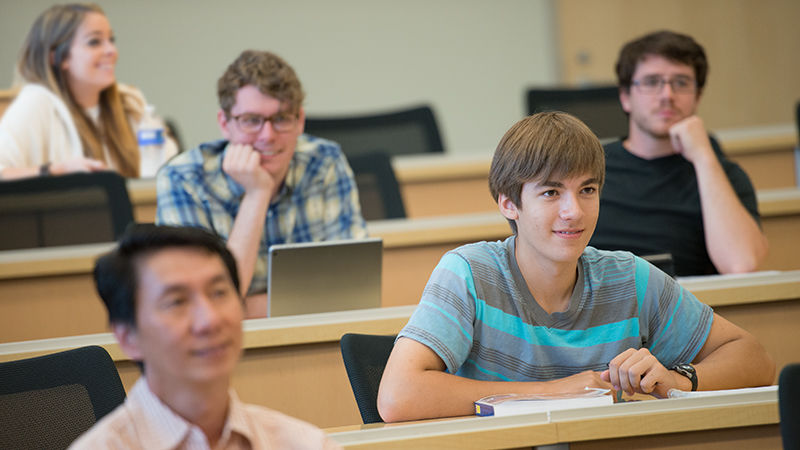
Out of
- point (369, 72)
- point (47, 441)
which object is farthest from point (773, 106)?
point (47, 441)

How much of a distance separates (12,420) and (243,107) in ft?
4.16

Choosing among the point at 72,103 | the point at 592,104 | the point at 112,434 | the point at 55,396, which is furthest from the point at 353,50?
the point at 112,434

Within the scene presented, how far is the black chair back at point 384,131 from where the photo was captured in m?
3.76

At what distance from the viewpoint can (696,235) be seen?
269 centimetres

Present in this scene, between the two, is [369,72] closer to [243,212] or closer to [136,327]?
[243,212]

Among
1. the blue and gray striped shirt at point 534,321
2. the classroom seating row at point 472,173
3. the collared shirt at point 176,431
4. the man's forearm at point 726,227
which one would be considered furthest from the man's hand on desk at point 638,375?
the classroom seating row at point 472,173

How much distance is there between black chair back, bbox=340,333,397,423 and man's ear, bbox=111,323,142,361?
1.97 feet

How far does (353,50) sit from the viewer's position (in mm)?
5605

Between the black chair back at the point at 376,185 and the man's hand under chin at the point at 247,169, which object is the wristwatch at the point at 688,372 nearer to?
A: the man's hand under chin at the point at 247,169

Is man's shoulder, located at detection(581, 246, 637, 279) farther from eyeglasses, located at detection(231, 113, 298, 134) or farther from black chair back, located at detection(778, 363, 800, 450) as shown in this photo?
eyeglasses, located at detection(231, 113, 298, 134)

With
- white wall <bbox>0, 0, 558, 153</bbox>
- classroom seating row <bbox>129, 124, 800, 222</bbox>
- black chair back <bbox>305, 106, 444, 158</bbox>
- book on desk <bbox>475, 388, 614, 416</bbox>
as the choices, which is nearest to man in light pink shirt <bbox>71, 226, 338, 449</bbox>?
book on desk <bbox>475, 388, 614, 416</bbox>

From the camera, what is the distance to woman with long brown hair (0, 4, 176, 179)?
344 cm

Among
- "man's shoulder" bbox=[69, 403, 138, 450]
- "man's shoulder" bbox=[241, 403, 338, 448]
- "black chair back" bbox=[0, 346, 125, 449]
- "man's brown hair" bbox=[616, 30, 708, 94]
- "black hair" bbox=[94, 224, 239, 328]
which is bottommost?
"black chair back" bbox=[0, 346, 125, 449]

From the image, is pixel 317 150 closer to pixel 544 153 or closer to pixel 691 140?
pixel 691 140
